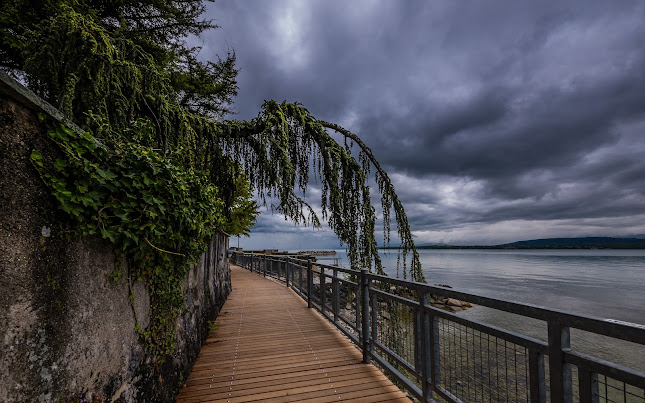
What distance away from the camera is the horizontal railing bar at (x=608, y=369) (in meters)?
1.29

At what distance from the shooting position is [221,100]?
31.4 feet

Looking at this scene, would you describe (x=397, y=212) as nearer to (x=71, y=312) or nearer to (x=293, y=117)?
(x=293, y=117)

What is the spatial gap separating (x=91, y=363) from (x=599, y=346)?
1719 centimetres

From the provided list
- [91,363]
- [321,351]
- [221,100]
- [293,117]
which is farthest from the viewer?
[221,100]

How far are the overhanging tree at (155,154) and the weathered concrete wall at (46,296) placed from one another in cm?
10

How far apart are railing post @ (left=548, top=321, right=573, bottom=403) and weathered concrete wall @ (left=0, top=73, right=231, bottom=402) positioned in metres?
2.65

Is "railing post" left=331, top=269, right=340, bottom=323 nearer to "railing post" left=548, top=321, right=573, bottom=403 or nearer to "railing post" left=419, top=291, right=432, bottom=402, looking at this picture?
"railing post" left=419, top=291, right=432, bottom=402

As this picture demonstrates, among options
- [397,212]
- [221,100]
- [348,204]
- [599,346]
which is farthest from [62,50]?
[599,346]

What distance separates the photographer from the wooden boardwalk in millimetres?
3053

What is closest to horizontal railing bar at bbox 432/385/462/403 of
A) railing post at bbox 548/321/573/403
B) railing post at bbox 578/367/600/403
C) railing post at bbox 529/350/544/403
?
railing post at bbox 529/350/544/403

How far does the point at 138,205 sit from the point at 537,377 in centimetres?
285

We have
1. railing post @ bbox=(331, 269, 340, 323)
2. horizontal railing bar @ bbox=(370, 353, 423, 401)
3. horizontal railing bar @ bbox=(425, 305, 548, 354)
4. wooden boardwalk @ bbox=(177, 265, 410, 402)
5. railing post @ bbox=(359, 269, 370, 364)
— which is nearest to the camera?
horizontal railing bar @ bbox=(425, 305, 548, 354)

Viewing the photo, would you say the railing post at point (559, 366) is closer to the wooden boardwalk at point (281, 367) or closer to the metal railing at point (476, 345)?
the metal railing at point (476, 345)

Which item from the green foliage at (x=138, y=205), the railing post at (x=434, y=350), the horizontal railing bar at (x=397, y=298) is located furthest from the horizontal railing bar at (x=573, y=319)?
the green foliage at (x=138, y=205)
